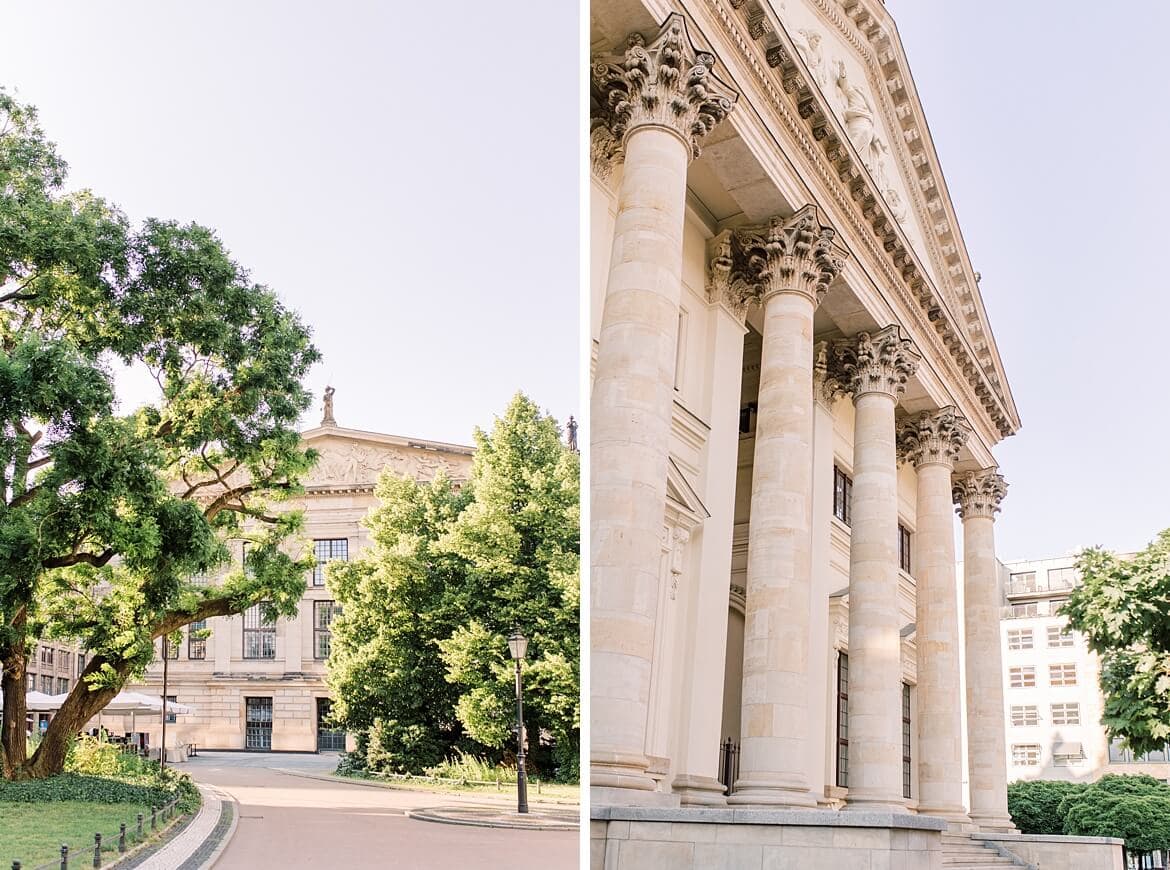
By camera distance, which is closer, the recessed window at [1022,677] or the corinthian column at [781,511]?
the corinthian column at [781,511]

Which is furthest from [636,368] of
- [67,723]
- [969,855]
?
[969,855]

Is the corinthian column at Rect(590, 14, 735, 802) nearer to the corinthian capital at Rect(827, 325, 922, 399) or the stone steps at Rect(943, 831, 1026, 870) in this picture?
the corinthian capital at Rect(827, 325, 922, 399)

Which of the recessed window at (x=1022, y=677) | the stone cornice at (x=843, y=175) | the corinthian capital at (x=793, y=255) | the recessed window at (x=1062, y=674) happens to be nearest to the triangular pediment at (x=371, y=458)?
the stone cornice at (x=843, y=175)

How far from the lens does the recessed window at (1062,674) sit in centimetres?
5241

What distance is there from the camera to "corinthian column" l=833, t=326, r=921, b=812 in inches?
578

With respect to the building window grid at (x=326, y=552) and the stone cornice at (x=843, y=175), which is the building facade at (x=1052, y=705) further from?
the building window grid at (x=326, y=552)

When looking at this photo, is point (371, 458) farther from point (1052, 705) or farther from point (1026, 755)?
point (1026, 755)

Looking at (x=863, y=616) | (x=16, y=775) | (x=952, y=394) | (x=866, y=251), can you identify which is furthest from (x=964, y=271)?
(x=16, y=775)

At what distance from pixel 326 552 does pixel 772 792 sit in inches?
240

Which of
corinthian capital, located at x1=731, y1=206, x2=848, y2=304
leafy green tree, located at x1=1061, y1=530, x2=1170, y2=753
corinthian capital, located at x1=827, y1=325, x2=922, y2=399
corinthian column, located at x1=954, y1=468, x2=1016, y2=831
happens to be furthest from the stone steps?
corinthian capital, located at x1=731, y1=206, x2=848, y2=304

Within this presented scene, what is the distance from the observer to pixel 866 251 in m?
15.8

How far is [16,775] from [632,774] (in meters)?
4.18

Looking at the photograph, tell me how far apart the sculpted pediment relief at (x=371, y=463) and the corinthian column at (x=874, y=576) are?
30.3 ft

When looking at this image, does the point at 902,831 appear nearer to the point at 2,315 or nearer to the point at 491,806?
the point at 491,806
